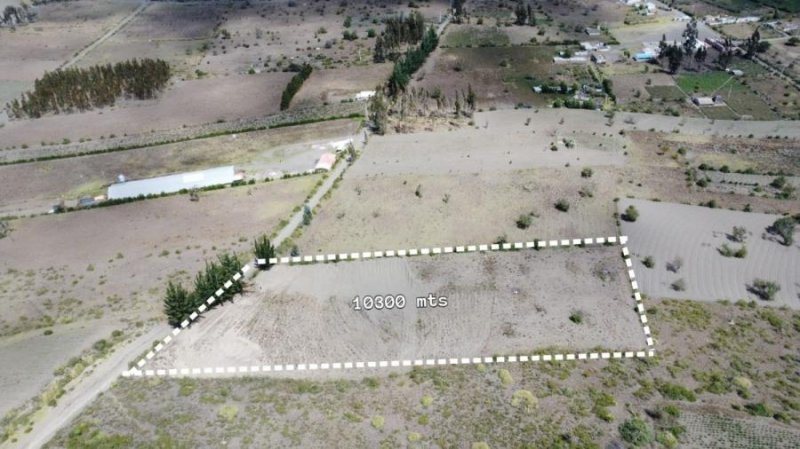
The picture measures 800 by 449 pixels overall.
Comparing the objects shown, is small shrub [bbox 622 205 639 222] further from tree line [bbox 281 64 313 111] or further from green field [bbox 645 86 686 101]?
tree line [bbox 281 64 313 111]

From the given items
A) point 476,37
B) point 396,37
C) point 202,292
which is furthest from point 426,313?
point 476,37

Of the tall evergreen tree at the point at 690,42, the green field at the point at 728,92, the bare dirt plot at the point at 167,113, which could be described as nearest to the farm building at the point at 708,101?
the green field at the point at 728,92

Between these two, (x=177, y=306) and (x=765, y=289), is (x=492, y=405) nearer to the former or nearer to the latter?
(x=177, y=306)

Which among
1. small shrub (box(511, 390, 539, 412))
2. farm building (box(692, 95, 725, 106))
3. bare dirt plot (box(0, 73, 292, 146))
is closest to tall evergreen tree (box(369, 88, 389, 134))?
bare dirt plot (box(0, 73, 292, 146))

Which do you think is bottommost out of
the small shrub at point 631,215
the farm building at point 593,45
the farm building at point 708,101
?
the small shrub at point 631,215

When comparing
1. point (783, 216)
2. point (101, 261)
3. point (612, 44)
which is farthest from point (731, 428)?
point (612, 44)

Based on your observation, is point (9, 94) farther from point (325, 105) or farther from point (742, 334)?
point (742, 334)

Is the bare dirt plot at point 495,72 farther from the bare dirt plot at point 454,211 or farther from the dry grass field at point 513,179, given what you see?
the bare dirt plot at point 454,211
